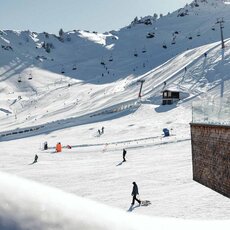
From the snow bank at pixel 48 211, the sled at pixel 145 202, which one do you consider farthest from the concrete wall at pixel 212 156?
the snow bank at pixel 48 211

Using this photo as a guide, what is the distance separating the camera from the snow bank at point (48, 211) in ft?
4.79

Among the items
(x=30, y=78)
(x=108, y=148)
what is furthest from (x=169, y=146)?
(x=30, y=78)

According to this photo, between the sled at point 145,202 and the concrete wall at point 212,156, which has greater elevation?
the concrete wall at point 212,156

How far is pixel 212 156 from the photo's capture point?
16719 millimetres

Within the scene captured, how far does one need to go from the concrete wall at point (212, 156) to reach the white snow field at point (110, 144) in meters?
0.71

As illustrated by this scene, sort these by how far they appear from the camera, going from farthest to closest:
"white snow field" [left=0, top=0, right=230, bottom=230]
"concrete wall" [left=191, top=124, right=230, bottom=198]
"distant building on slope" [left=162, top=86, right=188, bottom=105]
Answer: "distant building on slope" [left=162, top=86, right=188, bottom=105] < "concrete wall" [left=191, top=124, right=230, bottom=198] < "white snow field" [left=0, top=0, right=230, bottom=230]

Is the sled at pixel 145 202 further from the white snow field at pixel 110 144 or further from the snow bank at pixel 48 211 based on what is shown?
the snow bank at pixel 48 211

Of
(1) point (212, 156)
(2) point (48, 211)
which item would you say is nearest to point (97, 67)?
(1) point (212, 156)

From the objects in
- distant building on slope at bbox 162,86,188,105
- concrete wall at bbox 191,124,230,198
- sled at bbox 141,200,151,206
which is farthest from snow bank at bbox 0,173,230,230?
distant building on slope at bbox 162,86,188,105

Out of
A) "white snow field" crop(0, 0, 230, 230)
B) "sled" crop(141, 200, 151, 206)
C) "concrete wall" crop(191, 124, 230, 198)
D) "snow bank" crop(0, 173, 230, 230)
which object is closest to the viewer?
"snow bank" crop(0, 173, 230, 230)

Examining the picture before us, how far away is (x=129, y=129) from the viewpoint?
4869 cm

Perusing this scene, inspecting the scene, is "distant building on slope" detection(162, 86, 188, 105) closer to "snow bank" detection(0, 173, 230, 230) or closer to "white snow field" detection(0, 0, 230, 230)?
"white snow field" detection(0, 0, 230, 230)

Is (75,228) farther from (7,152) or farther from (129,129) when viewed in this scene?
(129,129)

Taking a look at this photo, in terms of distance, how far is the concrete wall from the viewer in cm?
1537
